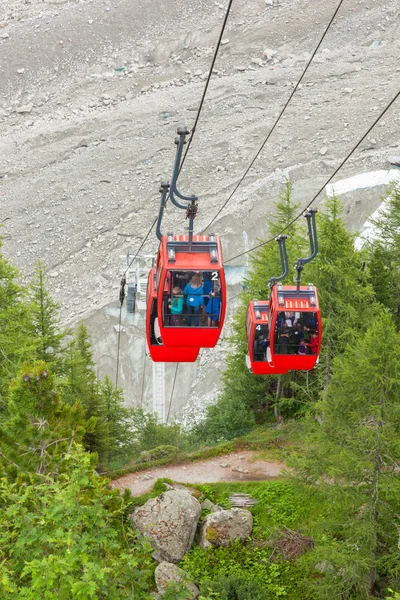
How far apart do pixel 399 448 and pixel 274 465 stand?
380 inches

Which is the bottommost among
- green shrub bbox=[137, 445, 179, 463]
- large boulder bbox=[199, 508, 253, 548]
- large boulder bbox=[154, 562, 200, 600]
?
large boulder bbox=[154, 562, 200, 600]

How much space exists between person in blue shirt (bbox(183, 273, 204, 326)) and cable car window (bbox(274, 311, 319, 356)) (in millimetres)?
2341

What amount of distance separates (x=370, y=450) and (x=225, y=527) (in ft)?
20.0

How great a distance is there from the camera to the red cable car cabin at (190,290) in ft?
48.0

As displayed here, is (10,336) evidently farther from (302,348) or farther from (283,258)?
(283,258)

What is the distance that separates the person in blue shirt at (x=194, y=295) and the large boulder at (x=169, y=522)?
753 cm

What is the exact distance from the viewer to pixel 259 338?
1909cm

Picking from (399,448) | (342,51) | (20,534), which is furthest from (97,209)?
(20,534)

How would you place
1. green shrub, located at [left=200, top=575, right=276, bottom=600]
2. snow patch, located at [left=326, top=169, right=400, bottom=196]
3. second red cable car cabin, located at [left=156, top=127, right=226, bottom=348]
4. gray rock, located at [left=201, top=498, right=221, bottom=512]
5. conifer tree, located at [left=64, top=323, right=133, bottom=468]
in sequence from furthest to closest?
snow patch, located at [left=326, top=169, right=400, bottom=196], conifer tree, located at [left=64, top=323, right=133, bottom=468], gray rock, located at [left=201, top=498, right=221, bottom=512], green shrub, located at [left=200, top=575, right=276, bottom=600], second red cable car cabin, located at [left=156, top=127, right=226, bottom=348]

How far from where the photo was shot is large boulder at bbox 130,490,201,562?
20625mm

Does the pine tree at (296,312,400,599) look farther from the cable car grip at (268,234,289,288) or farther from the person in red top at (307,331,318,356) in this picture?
the cable car grip at (268,234,289,288)

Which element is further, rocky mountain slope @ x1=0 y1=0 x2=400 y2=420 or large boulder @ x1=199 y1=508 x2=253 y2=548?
rocky mountain slope @ x1=0 y1=0 x2=400 y2=420

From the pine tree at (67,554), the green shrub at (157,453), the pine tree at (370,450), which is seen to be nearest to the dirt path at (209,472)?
the green shrub at (157,453)

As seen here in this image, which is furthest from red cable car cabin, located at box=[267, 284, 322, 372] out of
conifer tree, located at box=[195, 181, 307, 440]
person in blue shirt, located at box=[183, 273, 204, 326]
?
conifer tree, located at box=[195, 181, 307, 440]
